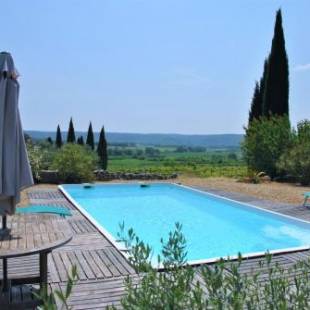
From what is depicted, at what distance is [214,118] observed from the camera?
26859 mm

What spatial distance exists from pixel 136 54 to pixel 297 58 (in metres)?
7.16

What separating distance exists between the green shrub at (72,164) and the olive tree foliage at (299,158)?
267 inches

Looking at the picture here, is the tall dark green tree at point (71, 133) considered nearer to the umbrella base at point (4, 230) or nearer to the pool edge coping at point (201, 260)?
the pool edge coping at point (201, 260)

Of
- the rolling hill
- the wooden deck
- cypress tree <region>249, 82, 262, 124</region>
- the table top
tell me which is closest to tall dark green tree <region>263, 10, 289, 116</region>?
cypress tree <region>249, 82, 262, 124</region>

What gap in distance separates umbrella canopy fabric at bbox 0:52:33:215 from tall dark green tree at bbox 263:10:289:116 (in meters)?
15.0

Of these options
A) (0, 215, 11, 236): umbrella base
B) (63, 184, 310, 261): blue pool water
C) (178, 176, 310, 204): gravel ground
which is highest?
(0, 215, 11, 236): umbrella base

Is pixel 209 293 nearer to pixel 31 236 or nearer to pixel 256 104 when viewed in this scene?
pixel 31 236

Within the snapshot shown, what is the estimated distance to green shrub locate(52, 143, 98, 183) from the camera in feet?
48.6

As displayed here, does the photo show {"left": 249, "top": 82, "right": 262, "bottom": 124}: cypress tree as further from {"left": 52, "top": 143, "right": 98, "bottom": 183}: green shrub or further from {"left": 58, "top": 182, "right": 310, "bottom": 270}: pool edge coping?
{"left": 52, "top": 143, "right": 98, "bottom": 183}: green shrub

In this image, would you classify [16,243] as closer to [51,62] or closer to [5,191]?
[5,191]

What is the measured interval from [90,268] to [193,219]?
574cm

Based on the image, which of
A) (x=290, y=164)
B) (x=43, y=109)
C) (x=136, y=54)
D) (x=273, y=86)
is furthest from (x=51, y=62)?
(x=290, y=164)

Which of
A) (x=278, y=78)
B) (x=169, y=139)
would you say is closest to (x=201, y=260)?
(x=278, y=78)

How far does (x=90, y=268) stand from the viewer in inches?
203
